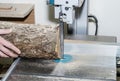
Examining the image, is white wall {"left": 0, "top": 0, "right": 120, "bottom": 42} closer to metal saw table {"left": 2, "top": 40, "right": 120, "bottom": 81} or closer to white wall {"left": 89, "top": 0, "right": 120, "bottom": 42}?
white wall {"left": 89, "top": 0, "right": 120, "bottom": 42}

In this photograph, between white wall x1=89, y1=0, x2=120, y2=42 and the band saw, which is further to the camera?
white wall x1=89, y1=0, x2=120, y2=42

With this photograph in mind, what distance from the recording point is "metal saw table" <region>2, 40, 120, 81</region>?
3.24 feet

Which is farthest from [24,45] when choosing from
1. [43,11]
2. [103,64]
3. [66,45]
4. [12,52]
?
[43,11]

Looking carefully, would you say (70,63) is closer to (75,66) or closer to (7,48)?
(75,66)

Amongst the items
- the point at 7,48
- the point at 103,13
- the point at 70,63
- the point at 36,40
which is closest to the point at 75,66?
the point at 70,63

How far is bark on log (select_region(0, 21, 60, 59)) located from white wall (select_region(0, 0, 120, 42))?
67 cm

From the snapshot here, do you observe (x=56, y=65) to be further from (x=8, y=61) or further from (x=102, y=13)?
(x=8, y=61)

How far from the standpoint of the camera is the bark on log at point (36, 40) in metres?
1.08

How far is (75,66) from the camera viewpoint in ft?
3.53

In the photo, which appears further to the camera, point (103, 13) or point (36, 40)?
point (103, 13)

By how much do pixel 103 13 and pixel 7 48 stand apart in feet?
2.75

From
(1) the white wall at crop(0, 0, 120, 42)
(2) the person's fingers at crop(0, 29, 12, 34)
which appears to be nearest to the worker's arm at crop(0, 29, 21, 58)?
(2) the person's fingers at crop(0, 29, 12, 34)

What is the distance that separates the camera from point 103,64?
3.54 feet

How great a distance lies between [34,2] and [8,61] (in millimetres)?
490
